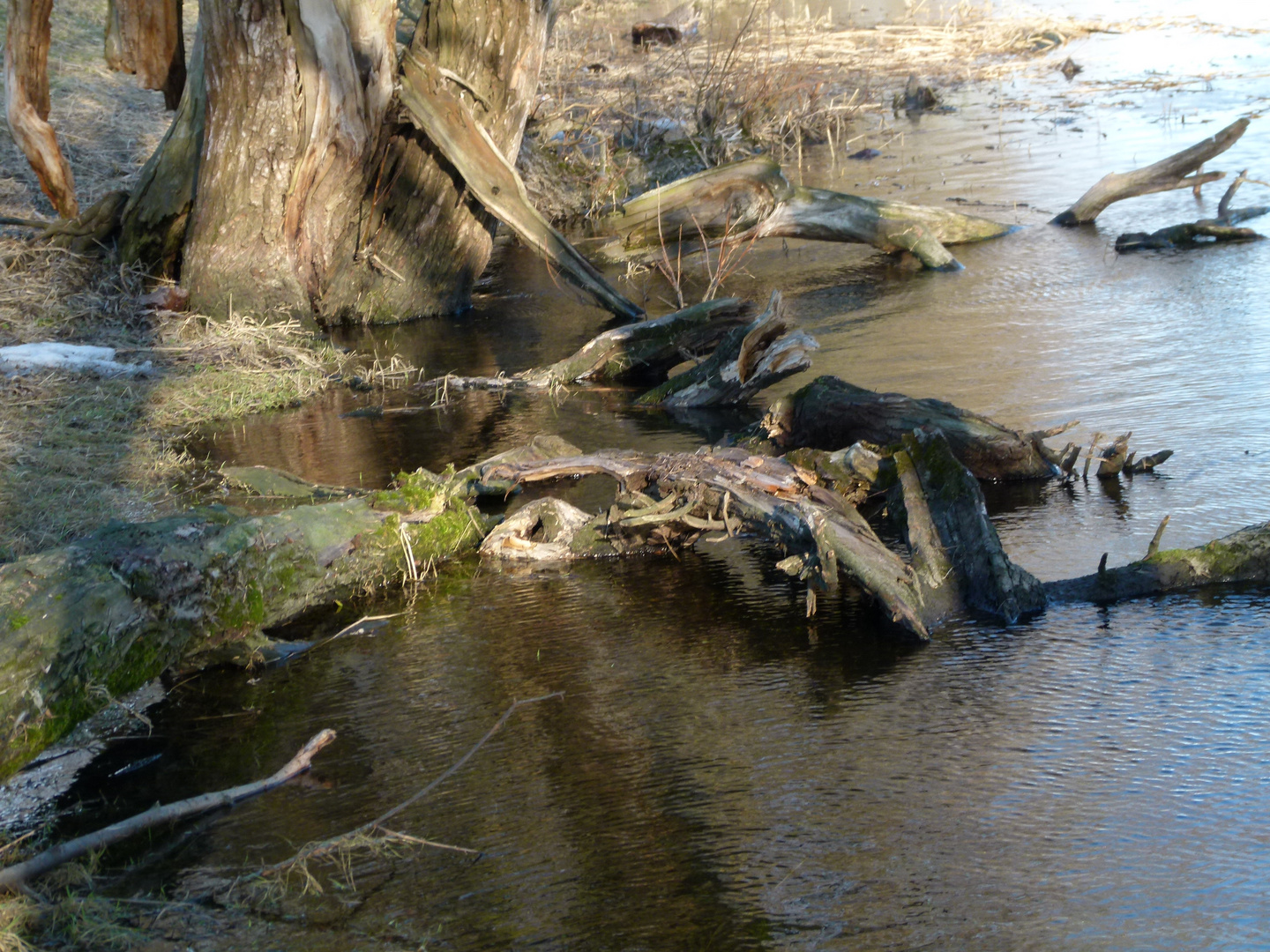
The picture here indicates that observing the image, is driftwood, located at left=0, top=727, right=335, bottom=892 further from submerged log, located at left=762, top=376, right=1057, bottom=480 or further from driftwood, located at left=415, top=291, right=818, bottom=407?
driftwood, located at left=415, top=291, right=818, bottom=407

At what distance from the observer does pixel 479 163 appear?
904 cm

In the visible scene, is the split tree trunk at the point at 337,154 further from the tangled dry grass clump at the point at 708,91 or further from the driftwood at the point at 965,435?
the driftwood at the point at 965,435

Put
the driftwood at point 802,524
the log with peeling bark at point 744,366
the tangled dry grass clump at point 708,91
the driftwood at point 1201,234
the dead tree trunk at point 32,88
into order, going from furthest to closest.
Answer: the tangled dry grass clump at point 708,91, the driftwood at point 1201,234, the dead tree trunk at point 32,88, the log with peeling bark at point 744,366, the driftwood at point 802,524

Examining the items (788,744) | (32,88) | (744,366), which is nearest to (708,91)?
(32,88)

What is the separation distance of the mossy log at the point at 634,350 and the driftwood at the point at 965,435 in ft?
6.17

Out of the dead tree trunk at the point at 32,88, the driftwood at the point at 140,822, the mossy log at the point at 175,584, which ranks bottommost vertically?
the driftwood at the point at 140,822

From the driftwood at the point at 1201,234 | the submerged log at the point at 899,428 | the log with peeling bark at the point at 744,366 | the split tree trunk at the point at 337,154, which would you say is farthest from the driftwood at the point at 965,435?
the driftwood at the point at 1201,234

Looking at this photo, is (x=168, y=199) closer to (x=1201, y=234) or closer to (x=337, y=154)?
(x=337, y=154)

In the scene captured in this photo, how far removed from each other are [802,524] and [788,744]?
42.0 inches

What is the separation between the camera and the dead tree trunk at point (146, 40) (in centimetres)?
913

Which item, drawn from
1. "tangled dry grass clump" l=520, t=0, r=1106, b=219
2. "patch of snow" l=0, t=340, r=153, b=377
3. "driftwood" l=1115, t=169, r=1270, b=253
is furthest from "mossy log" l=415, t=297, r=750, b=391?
"tangled dry grass clump" l=520, t=0, r=1106, b=219

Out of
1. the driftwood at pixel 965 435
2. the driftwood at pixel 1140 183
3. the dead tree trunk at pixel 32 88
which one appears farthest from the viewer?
the driftwood at pixel 1140 183

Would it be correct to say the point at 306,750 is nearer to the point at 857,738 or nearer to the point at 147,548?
the point at 147,548

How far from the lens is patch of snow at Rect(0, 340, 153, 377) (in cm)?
750
